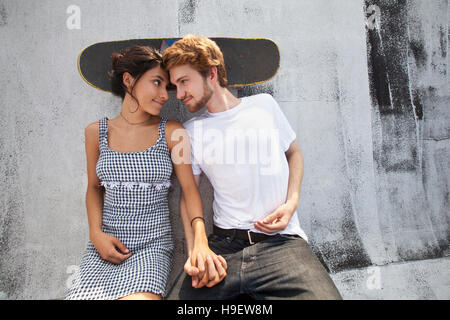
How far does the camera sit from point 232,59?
1.77 meters

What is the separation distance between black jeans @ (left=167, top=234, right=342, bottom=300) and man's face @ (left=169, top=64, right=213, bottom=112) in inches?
35.2

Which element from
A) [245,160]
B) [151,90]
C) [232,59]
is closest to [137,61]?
[151,90]

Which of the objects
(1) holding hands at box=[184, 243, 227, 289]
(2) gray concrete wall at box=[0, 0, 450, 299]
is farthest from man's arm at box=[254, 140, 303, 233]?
(2) gray concrete wall at box=[0, 0, 450, 299]

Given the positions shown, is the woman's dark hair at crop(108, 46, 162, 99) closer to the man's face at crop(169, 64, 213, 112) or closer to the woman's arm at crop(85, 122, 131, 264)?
the man's face at crop(169, 64, 213, 112)

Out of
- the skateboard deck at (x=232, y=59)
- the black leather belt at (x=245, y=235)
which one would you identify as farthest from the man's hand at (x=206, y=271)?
the skateboard deck at (x=232, y=59)

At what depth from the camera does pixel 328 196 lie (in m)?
2.04

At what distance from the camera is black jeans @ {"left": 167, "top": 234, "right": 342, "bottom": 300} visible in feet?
3.79

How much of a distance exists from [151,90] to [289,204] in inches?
40.7

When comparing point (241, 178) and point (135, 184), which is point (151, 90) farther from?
point (241, 178)

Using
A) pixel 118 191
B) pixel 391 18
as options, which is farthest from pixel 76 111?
pixel 391 18

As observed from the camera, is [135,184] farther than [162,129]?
No
